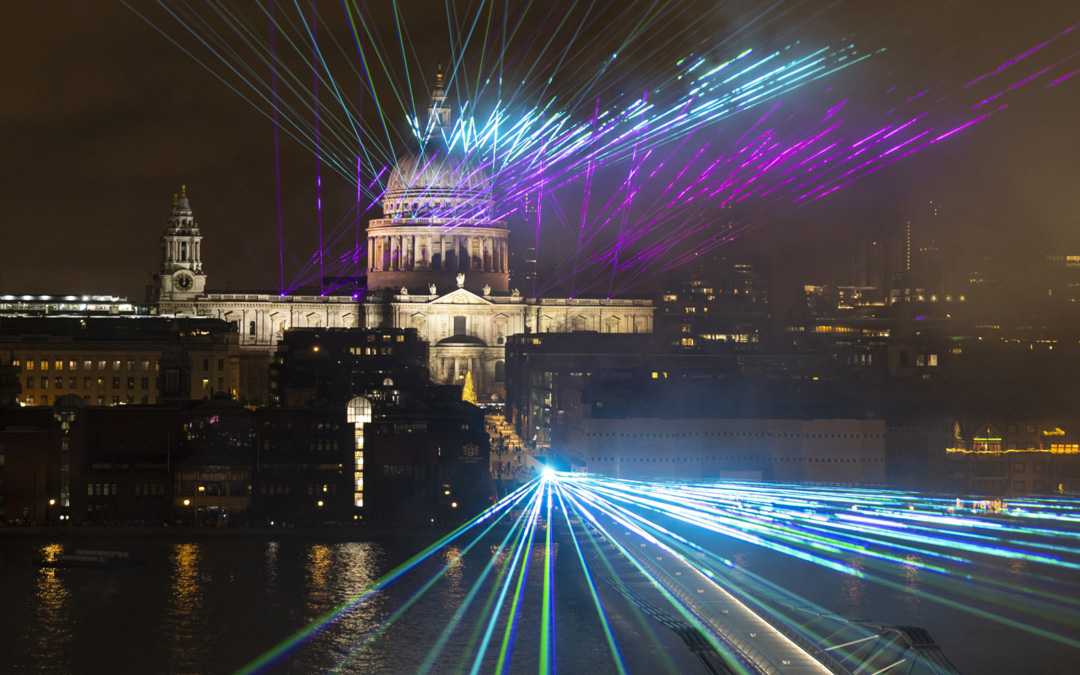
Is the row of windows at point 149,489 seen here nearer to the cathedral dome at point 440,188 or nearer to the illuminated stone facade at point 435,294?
the illuminated stone facade at point 435,294

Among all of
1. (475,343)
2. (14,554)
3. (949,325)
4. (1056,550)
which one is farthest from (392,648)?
(949,325)

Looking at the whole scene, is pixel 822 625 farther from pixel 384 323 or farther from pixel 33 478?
pixel 384 323

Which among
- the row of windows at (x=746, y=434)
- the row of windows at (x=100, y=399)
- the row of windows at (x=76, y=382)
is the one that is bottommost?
the row of windows at (x=746, y=434)

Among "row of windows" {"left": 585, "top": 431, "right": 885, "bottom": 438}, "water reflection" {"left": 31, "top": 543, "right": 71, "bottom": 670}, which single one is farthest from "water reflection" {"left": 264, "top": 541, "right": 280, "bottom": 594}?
"row of windows" {"left": 585, "top": 431, "right": 885, "bottom": 438}

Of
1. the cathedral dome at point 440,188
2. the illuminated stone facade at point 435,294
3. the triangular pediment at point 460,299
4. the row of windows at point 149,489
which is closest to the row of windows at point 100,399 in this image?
the illuminated stone facade at point 435,294

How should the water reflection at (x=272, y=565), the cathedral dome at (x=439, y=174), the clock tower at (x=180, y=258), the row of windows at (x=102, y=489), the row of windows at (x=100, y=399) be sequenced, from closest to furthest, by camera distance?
the water reflection at (x=272, y=565)
the row of windows at (x=102, y=489)
the row of windows at (x=100, y=399)
the clock tower at (x=180, y=258)
the cathedral dome at (x=439, y=174)

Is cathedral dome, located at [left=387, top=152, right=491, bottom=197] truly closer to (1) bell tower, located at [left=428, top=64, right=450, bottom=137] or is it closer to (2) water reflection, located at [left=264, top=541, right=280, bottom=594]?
(1) bell tower, located at [left=428, top=64, right=450, bottom=137]
